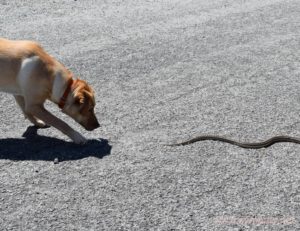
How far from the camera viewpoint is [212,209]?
4.93 meters

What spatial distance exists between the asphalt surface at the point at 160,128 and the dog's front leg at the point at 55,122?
122mm

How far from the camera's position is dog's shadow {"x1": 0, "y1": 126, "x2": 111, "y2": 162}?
19.3 ft

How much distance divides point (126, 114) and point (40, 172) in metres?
1.72

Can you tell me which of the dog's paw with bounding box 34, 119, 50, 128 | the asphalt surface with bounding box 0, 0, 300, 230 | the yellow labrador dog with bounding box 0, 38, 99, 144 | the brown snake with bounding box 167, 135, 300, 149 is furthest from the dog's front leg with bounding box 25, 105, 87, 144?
the brown snake with bounding box 167, 135, 300, 149

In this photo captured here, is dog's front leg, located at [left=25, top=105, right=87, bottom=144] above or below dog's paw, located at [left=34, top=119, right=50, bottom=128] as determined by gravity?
above

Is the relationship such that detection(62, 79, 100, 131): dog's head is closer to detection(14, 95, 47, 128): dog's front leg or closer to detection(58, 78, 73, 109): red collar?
detection(58, 78, 73, 109): red collar

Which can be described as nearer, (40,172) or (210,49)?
(40,172)

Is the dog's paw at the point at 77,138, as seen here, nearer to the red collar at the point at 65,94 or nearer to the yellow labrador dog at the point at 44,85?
the yellow labrador dog at the point at 44,85

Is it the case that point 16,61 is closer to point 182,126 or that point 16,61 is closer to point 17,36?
point 182,126

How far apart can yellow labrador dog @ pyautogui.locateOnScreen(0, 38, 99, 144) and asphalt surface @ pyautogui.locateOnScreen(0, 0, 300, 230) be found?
0.26m

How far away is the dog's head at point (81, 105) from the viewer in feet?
19.9

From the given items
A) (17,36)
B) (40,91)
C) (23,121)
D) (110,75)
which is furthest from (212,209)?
(17,36)

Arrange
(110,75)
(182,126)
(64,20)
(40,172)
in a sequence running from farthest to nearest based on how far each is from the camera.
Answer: (64,20) < (110,75) < (182,126) < (40,172)

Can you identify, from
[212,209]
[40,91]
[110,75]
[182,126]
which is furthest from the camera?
[110,75]
